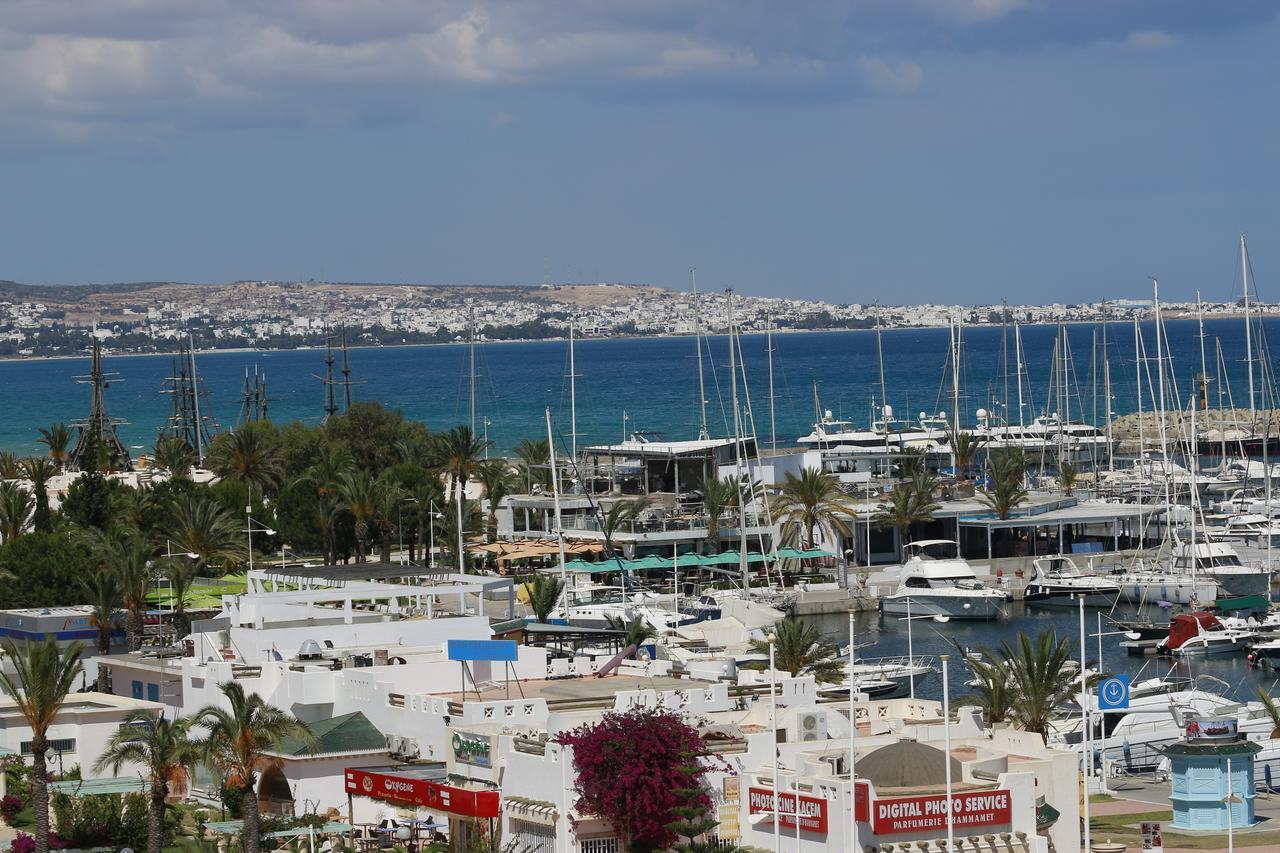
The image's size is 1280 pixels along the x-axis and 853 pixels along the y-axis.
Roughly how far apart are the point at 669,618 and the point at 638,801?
39.7m

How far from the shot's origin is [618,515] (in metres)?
93.5

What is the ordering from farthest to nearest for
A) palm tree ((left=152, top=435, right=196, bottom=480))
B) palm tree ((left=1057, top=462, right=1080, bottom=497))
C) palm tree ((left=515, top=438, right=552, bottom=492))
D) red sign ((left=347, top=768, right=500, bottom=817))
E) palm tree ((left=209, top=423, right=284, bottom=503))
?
palm tree ((left=1057, top=462, right=1080, bottom=497))
palm tree ((left=152, top=435, right=196, bottom=480))
palm tree ((left=515, top=438, right=552, bottom=492))
palm tree ((left=209, top=423, right=284, bottom=503))
red sign ((left=347, top=768, right=500, bottom=817))

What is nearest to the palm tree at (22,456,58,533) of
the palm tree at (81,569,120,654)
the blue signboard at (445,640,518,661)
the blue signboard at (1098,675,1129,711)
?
the palm tree at (81,569,120,654)

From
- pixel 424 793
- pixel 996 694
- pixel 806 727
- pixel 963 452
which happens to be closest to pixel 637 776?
pixel 424 793

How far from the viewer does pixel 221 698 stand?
5269 cm

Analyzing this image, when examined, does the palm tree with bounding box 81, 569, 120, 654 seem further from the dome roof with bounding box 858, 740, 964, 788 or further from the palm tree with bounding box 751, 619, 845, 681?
the dome roof with bounding box 858, 740, 964, 788

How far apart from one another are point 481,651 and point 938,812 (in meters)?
14.9

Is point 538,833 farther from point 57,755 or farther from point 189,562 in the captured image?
point 189,562

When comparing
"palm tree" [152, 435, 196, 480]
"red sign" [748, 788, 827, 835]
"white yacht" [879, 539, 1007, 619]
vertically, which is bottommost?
"white yacht" [879, 539, 1007, 619]

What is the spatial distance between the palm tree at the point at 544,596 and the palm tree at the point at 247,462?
23510 mm

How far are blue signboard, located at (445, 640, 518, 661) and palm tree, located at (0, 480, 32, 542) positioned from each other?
3780 centimetres

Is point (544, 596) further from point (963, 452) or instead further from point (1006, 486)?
point (963, 452)

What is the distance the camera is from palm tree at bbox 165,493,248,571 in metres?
78.8

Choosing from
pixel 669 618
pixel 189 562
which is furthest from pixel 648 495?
pixel 189 562
